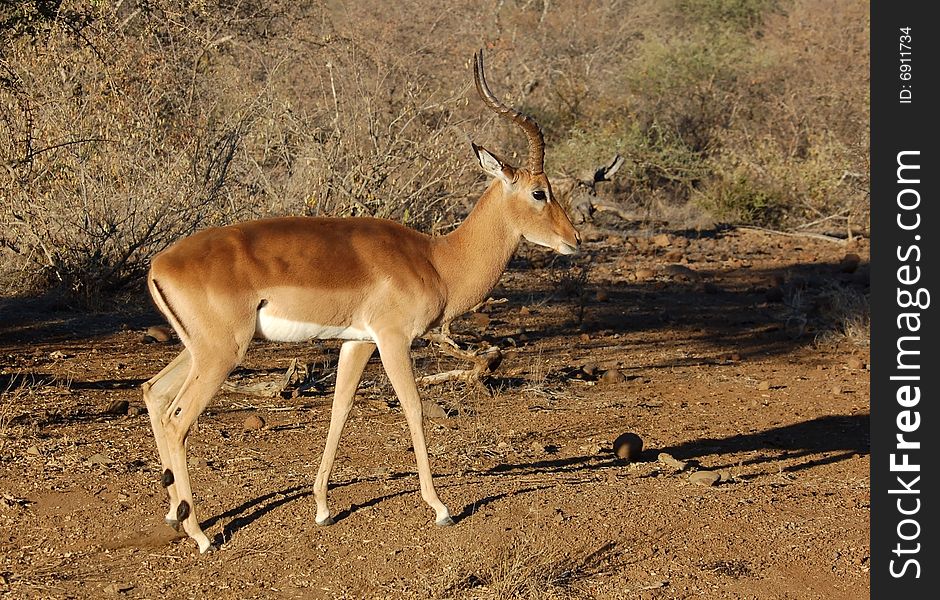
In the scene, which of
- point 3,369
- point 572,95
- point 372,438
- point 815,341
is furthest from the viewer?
point 572,95

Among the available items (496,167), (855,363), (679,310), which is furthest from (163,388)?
(679,310)

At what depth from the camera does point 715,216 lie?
58.9 feet

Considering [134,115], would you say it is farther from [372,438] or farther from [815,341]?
[815,341]

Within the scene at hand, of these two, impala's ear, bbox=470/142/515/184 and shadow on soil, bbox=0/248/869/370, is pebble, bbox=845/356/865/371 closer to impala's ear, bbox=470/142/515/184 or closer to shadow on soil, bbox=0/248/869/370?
shadow on soil, bbox=0/248/869/370

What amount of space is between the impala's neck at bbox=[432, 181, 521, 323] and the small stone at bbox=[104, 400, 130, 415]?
8.57ft

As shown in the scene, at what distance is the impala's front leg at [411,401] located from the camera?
5.50 metres

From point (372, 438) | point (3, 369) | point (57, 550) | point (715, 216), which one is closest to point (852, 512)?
point (372, 438)

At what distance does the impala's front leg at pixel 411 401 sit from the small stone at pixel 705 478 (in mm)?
1716

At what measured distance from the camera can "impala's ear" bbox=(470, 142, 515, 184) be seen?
6168 mm

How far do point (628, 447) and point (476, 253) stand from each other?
172cm

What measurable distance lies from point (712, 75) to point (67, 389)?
49.4ft

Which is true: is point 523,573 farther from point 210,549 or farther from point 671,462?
point 671,462

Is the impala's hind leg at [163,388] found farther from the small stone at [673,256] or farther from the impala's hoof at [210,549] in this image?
the small stone at [673,256]

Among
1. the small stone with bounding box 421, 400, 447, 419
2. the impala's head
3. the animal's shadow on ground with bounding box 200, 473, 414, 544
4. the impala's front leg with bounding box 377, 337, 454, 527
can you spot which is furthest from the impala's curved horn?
the small stone with bounding box 421, 400, 447, 419
